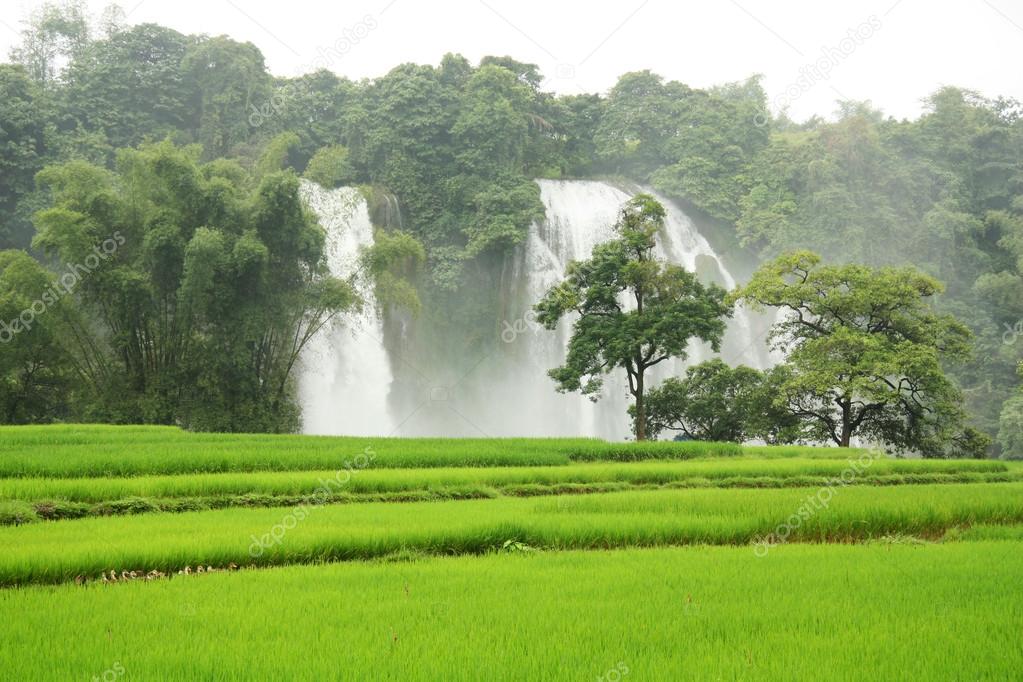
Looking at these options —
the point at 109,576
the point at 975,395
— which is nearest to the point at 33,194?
the point at 109,576

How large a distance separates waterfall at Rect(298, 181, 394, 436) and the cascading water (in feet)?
0.16

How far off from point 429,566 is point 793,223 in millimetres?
45727

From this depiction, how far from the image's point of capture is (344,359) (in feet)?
125

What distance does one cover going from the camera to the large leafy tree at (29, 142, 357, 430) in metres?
26.3

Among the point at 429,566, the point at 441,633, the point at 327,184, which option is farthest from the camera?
the point at 327,184

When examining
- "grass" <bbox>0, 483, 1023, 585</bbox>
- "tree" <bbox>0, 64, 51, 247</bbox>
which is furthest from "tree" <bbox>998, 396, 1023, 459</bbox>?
"tree" <bbox>0, 64, 51, 247</bbox>

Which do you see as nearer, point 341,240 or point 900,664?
point 900,664

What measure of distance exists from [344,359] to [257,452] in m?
21.3

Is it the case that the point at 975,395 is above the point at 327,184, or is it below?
below

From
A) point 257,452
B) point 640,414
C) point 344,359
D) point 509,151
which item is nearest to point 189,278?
point 257,452

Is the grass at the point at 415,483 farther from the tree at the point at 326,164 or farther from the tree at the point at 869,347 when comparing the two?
the tree at the point at 326,164

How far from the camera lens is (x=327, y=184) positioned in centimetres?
3275

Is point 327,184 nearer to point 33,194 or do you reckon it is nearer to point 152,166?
point 152,166

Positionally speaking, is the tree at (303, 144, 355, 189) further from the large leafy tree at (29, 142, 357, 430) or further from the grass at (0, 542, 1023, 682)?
the grass at (0, 542, 1023, 682)
